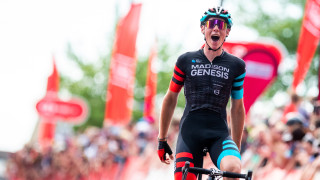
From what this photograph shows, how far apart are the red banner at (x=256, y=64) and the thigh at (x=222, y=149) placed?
136 inches

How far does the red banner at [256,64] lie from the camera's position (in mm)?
9148

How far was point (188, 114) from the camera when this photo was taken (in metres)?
6.00

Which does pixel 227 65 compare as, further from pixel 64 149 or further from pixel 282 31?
pixel 282 31

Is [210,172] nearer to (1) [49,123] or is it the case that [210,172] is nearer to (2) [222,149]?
(2) [222,149]

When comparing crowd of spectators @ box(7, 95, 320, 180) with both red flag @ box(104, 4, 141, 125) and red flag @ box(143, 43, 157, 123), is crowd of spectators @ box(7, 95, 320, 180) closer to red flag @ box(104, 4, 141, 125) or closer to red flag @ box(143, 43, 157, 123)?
red flag @ box(104, 4, 141, 125)

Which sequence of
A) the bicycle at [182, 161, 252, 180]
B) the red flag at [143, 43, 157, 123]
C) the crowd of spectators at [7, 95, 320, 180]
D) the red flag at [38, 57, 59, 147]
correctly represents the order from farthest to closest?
the red flag at [38, 57, 59, 147]
the red flag at [143, 43, 157, 123]
the crowd of spectators at [7, 95, 320, 180]
the bicycle at [182, 161, 252, 180]

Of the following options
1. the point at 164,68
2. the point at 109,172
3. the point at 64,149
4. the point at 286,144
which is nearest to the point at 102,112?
the point at 164,68

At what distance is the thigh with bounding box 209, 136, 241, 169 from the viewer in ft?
18.0

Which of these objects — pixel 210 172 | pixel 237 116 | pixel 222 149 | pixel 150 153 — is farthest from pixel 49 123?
pixel 210 172

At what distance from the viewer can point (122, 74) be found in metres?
18.5

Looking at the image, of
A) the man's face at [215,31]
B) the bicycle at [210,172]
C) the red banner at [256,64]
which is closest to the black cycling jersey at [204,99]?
the man's face at [215,31]

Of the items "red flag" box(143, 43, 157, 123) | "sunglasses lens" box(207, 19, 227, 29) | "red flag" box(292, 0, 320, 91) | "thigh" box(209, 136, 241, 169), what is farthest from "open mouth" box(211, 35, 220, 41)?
"red flag" box(143, 43, 157, 123)

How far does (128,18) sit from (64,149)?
6683mm

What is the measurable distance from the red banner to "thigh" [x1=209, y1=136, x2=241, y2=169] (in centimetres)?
345
